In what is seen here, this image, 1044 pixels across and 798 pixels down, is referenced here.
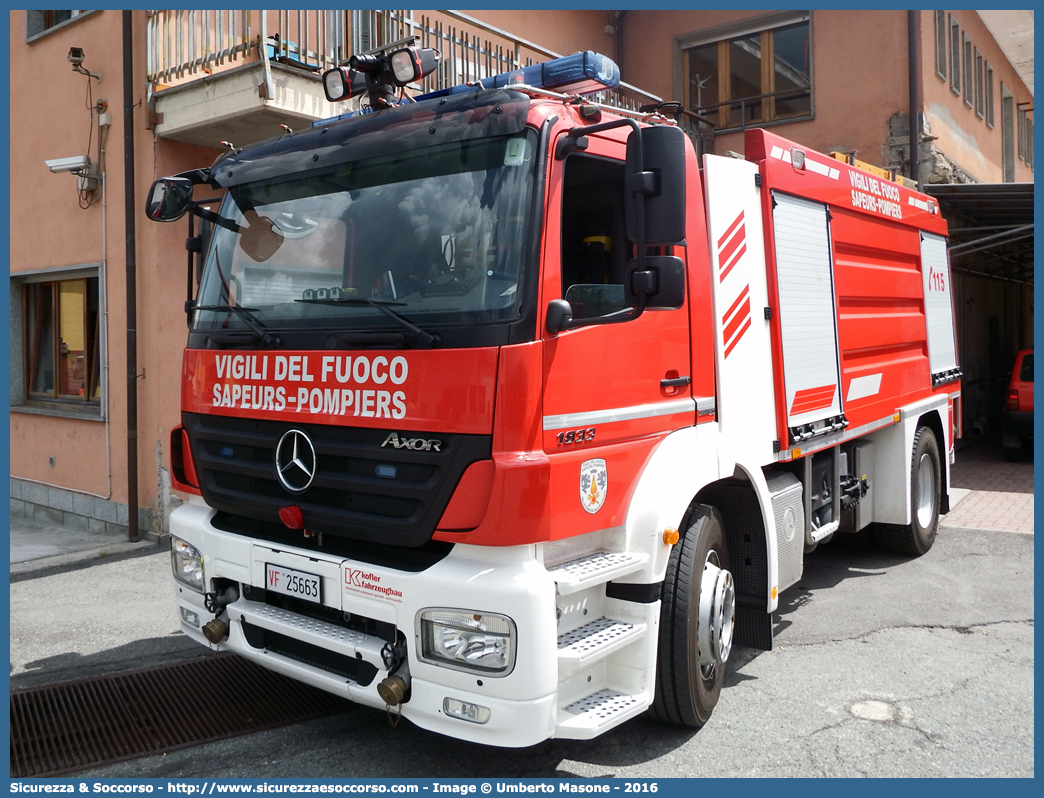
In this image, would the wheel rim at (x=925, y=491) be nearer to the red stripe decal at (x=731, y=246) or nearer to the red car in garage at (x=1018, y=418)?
the red stripe decal at (x=731, y=246)

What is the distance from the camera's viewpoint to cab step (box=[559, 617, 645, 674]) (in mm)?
3293

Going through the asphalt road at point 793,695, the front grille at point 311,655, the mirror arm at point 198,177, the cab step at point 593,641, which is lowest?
the asphalt road at point 793,695

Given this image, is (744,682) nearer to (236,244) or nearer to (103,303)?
(236,244)

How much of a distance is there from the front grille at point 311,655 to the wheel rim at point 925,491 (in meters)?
5.05

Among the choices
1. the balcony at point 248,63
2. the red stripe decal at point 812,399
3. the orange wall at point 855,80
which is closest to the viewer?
the red stripe decal at point 812,399

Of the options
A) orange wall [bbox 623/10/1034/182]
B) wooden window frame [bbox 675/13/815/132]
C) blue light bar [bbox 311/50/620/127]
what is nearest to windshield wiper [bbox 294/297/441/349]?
blue light bar [bbox 311/50/620/127]

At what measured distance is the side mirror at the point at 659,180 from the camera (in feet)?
10.8

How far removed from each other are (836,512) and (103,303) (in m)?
6.73

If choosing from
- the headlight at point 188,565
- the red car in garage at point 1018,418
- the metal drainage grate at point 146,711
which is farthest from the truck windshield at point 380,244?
the red car in garage at point 1018,418

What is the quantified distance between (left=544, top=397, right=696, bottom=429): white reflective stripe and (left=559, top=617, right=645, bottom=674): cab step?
0.79 m

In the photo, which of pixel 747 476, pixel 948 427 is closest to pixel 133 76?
pixel 747 476

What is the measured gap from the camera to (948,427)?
312 inches

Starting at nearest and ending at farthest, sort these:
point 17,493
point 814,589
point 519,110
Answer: point 519,110
point 814,589
point 17,493

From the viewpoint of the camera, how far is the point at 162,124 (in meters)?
8.05
